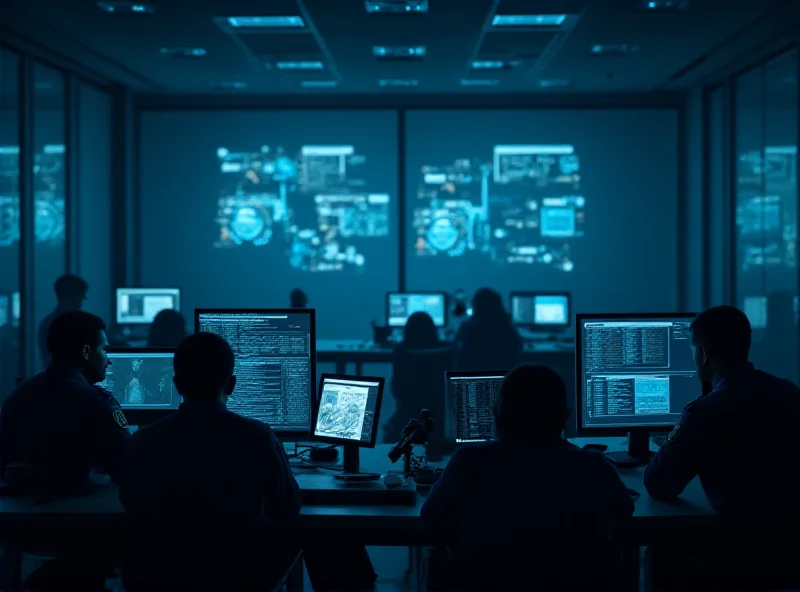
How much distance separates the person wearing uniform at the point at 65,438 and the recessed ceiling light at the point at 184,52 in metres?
4.53

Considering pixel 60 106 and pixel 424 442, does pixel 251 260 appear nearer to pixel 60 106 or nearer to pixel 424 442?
pixel 60 106

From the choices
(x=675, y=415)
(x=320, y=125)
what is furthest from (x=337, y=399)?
(x=320, y=125)

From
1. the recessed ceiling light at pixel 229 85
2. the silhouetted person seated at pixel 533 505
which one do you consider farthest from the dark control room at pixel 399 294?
the recessed ceiling light at pixel 229 85

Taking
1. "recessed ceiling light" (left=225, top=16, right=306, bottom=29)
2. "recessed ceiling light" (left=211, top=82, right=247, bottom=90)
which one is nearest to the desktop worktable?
"recessed ceiling light" (left=225, top=16, right=306, bottom=29)

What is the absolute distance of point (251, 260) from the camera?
8336mm

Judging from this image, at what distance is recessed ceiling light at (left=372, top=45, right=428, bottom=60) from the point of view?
639 centimetres

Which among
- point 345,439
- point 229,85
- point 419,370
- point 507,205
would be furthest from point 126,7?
point 507,205

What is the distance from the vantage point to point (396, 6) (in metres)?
5.29

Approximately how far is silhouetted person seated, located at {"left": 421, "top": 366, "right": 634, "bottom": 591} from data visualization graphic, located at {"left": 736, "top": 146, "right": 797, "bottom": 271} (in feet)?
16.4

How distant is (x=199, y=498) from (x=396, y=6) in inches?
169

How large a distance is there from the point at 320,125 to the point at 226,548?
691 cm

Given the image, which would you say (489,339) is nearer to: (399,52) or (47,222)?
(399,52)

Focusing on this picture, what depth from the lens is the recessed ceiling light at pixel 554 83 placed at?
299 inches

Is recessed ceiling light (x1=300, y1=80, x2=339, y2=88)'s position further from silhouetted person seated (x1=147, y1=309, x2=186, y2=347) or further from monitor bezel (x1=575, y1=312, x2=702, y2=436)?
monitor bezel (x1=575, y1=312, x2=702, y2=436)
